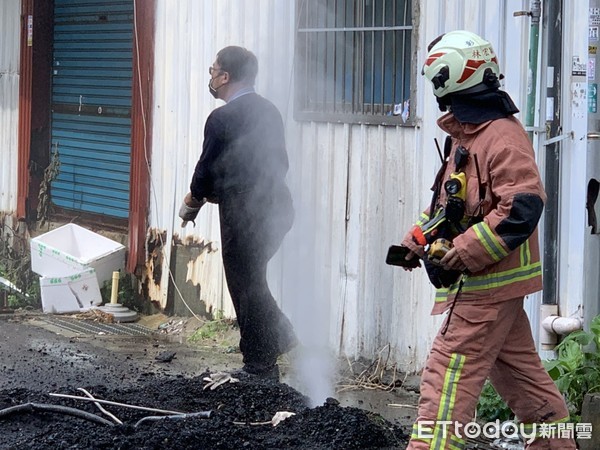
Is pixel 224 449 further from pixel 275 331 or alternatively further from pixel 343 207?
pixel 343 207

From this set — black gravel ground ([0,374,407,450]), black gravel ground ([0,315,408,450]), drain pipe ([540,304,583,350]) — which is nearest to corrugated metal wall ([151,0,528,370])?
drain pipe ([540,304,583,350])

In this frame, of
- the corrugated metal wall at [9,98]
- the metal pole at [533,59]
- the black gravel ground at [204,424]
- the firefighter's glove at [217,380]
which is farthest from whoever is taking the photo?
the corrugated metal wall at [9,98]

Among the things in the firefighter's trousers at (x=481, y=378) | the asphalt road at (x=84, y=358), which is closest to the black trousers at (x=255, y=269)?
the asphalt road at (x=84, y=358)

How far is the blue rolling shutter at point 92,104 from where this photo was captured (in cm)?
1080

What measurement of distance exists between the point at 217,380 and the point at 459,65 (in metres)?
→ 2.72

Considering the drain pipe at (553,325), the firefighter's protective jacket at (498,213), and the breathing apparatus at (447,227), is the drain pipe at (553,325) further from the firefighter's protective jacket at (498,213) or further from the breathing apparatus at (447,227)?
the breathing apparatus at (447,227)

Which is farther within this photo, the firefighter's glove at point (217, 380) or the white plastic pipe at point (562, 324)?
the firefighter's glove at point (217, 380)

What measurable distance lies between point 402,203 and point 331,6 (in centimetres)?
166

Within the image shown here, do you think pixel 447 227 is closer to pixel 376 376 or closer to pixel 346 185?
pixel 376 376

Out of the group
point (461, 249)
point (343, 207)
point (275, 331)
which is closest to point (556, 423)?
point (461, 249)

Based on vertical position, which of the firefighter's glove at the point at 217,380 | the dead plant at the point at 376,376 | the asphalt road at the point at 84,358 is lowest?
the asphalt road at the point at 84,358

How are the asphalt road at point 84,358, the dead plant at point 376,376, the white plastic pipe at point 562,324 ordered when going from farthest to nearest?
the asphalt road at point 84,358 < the dead plant at point 376,376 < the white plastic pipe at point 562,324

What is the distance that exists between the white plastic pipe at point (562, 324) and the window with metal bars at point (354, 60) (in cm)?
185

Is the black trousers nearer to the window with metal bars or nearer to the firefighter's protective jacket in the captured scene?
the window with metal bars
